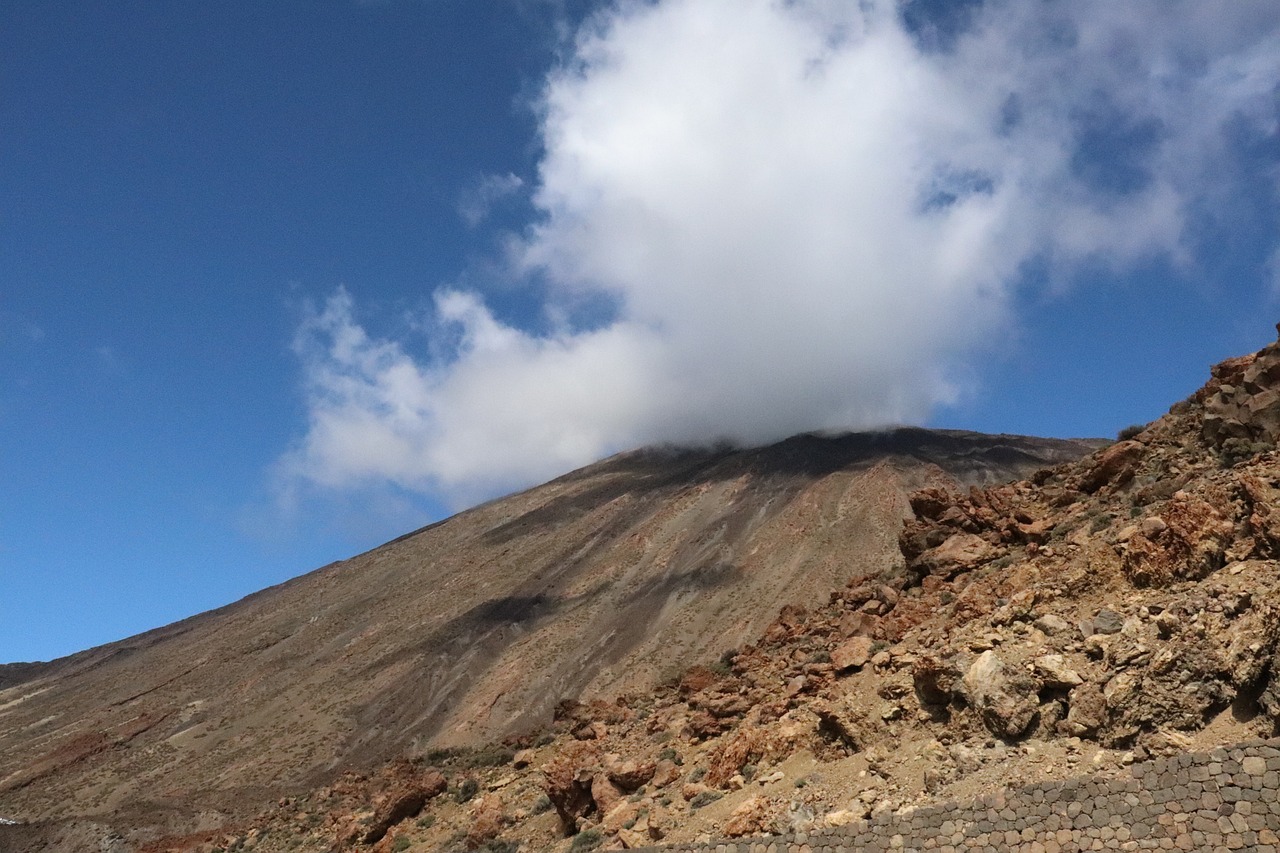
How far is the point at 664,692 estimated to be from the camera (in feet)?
82.8

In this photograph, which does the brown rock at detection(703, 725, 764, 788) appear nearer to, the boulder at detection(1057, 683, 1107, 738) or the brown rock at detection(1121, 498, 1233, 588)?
the boulder at detection(1057, 683, 1107, 738)

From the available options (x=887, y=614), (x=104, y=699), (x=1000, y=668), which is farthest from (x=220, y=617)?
(x=1000, y=668)

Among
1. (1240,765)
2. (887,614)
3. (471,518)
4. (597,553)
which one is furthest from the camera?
(471,518)

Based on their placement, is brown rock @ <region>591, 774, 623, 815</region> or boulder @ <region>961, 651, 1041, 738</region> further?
brown rock @ <region>591, 774, 623, 815</region>

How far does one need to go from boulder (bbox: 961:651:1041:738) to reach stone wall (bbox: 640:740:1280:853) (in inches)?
48.6

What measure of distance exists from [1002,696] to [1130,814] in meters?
2.28

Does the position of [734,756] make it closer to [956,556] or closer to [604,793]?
[604,793]

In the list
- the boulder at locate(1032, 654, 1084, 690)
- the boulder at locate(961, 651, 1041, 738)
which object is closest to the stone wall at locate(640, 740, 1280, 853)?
the boulder at locate(961, 651, 1041, 738)

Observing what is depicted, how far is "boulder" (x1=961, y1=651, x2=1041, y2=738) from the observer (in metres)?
10.5

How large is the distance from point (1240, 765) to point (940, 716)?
4.15 metres

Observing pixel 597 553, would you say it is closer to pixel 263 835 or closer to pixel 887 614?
pixel 263 835

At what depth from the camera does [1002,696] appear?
425 inches

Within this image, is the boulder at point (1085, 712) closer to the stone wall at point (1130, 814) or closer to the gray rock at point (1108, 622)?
the stone wall at point (1130, 814)

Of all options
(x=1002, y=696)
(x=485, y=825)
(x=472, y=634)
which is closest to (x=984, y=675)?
(x=1002, y=696)
